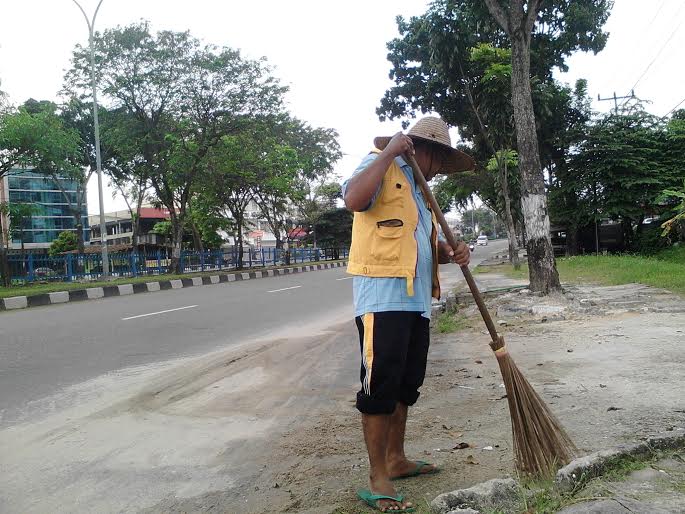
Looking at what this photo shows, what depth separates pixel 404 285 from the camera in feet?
7.30

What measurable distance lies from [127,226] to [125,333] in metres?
52.9

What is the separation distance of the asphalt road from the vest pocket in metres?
2.89

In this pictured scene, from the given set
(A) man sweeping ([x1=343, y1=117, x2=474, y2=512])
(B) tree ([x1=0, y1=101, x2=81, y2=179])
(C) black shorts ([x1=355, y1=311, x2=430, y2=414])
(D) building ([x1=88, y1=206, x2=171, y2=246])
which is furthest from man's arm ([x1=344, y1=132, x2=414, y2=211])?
(D) building ([x1=88, y1=206, x2=171, y2=246])

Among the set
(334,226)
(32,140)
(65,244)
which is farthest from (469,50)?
(65,244)

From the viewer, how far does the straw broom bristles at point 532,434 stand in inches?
90.8

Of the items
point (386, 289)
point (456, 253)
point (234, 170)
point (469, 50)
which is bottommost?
point (386, 289)

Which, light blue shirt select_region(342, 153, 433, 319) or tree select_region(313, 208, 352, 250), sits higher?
tree select_region(313, 208, 352, 250)

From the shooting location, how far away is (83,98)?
22.5 metres

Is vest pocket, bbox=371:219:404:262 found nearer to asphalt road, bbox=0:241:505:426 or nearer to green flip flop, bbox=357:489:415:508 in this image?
green flip flop, bbox=357:489:415:508

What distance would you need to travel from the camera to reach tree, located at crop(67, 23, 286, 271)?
19.5 m

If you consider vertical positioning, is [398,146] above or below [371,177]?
above

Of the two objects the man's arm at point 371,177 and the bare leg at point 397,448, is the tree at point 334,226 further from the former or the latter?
the man's arm at point 371,177

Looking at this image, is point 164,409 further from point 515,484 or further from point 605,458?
point 605,458

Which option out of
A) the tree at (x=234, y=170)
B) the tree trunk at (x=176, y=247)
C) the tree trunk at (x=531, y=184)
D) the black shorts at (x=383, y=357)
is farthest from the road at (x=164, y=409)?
the tree at (x=234, y=170)
